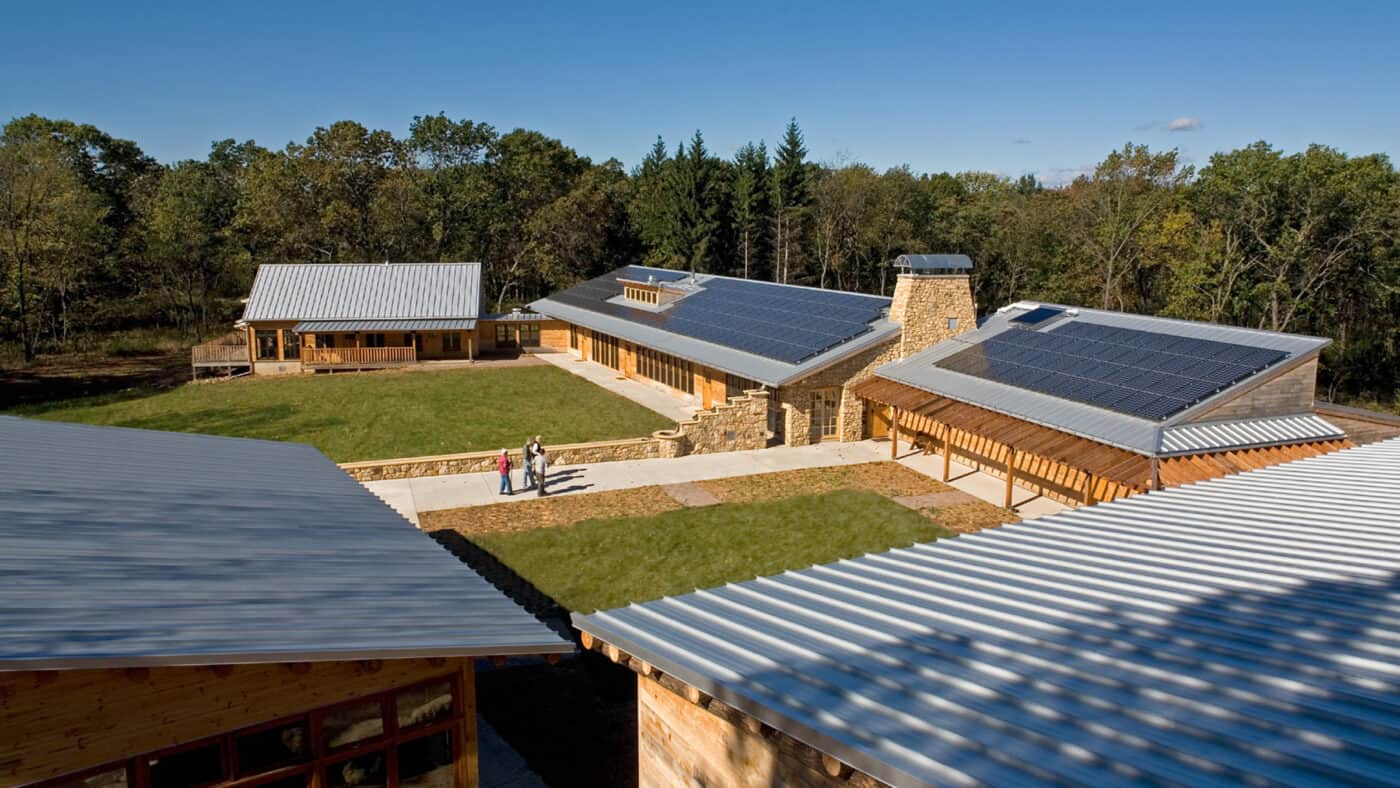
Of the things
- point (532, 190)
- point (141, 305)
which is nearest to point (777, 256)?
point (532, 190)

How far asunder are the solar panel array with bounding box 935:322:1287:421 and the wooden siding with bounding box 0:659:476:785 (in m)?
17.8

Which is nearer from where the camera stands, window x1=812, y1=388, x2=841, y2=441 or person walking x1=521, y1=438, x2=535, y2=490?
person walking x1=521, y1=438, x2=535, y2=490

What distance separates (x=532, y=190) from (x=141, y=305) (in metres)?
26.2

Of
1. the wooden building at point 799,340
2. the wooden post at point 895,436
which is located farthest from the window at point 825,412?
the wooden post at point 895,436

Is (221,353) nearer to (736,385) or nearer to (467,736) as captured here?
(736,385)

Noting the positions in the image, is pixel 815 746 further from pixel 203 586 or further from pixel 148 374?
pixel 148 374

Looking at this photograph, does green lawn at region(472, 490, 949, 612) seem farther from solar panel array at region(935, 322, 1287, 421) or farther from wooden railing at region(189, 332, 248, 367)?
wooden railing at region(189, 332, 248, 367)

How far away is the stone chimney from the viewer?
26.9 m

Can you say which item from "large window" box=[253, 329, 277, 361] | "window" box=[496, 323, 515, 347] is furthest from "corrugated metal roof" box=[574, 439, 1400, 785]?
"window" box=[496, 323, 515, 347]

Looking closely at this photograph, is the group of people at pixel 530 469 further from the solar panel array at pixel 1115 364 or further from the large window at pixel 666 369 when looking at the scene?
the solar panel array at pixel 1115 364

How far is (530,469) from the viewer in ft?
73.5

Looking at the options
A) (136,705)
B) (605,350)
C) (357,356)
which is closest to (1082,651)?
(136,705)

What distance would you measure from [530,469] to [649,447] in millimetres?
4238

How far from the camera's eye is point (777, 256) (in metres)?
60.8
